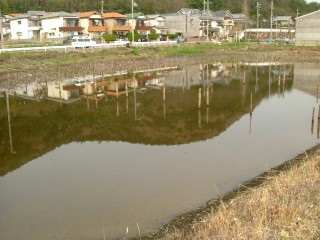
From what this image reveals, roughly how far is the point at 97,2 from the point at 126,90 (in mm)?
78661

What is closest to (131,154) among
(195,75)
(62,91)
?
(62,91)

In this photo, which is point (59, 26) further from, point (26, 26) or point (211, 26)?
point (211, 26)

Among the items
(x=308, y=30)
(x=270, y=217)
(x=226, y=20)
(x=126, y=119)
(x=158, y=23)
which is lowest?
(x=126, y=119)

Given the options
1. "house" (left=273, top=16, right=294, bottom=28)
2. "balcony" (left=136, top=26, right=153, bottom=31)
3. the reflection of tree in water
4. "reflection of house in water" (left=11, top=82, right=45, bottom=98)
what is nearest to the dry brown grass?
the reflection of tree in water

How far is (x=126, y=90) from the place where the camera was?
32.5 meters

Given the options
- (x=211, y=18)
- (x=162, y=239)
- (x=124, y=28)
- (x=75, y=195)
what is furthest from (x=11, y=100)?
(x=211, y=18)

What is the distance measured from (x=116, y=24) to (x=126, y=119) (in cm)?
5246

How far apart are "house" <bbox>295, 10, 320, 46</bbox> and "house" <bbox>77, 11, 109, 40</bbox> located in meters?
33.6

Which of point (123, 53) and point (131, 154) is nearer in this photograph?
point (131, 154)

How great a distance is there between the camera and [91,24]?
2813 inches

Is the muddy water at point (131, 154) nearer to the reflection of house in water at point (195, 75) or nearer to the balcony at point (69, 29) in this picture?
the reflection of house in water at point (195, 75)

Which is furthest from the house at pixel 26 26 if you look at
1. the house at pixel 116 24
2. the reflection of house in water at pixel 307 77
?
the reflection of house in water at pixel 307 77

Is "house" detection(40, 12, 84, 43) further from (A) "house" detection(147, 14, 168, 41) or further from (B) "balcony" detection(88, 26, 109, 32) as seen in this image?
(A) "house" detection(147, 14, 168, 41)

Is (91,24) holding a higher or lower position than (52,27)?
higher
